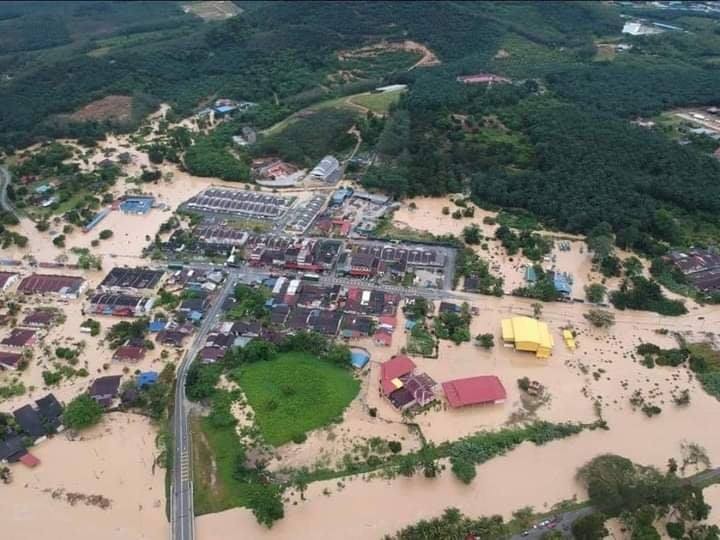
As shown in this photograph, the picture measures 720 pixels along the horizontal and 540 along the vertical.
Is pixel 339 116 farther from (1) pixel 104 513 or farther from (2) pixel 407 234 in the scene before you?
(1) pixel 104 513

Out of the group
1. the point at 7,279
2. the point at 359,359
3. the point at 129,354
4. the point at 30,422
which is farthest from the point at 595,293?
the point at 7,279

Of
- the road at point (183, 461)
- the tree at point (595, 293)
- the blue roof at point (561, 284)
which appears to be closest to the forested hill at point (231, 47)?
the road at point (183, 461)

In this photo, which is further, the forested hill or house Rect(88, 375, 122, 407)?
the forested hill

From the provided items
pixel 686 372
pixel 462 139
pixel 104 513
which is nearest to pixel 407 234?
pixel 462 139

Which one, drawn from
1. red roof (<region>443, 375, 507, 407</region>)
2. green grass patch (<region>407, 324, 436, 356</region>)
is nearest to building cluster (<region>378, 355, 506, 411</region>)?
red roof (<region>443, 375, 507, 407</region>)

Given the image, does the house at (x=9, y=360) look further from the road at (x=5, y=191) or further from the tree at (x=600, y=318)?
the tree at (x=600, y=318)

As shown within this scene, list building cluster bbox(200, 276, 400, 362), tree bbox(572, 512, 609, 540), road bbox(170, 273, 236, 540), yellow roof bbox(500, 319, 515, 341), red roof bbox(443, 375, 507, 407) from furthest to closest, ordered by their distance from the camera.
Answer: building cluster bbox(200, 276, 400, 362), yellow roof bbox(500, 319, 515, 341), red roof bbox(443, 375, 507, 407), road bbox(170, 273, 236, 540), tree bbox(572, 512, 609, 540)

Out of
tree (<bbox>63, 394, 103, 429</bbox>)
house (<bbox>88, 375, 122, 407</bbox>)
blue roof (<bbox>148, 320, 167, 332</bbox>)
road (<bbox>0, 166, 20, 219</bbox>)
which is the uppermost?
tree (<bbox>63, 394, 103, 429</bbox>)

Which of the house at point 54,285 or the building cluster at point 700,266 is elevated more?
the building cluster at point 700,266

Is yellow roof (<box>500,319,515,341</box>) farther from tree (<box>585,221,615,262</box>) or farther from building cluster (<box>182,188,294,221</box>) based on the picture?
building cluster (<box>182,188,294,221</box>)
